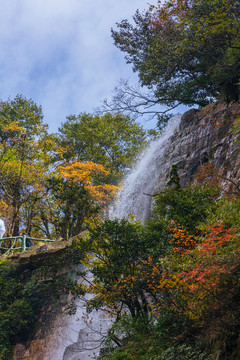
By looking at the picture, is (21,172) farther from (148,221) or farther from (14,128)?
(148,221)

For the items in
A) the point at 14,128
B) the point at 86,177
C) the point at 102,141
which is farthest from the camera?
the point at 102,141

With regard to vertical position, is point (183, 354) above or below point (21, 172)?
below

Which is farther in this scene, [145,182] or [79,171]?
[79,171]

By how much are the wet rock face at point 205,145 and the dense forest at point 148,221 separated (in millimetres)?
606

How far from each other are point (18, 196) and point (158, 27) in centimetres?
1369

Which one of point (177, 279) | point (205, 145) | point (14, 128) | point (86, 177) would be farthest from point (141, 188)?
point (177, 279)

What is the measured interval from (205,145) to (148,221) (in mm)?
6951

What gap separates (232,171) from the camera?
11305 mm

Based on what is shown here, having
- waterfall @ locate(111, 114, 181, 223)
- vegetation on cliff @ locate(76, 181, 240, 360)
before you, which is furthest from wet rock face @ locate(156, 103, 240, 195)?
vegetation on cliff @ locate(76, 181, 240, 360)

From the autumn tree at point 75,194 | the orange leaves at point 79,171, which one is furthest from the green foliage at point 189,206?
the orange leaves at point 79,171

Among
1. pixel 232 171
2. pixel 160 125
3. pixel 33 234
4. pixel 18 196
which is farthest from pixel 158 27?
pixel 33 234

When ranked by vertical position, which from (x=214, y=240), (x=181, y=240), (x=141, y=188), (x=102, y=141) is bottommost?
(x=214, y=240)

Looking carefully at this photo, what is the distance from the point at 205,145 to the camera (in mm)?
14766

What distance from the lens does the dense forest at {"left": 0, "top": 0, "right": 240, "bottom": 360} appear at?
17.3ft
